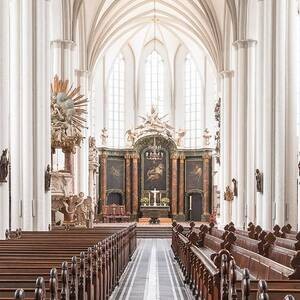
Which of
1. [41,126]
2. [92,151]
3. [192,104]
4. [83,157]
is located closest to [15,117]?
[41,126]

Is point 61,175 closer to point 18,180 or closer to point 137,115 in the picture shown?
point 18,180

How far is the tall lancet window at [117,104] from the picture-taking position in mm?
40625

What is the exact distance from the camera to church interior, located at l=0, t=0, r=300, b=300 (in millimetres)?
8562

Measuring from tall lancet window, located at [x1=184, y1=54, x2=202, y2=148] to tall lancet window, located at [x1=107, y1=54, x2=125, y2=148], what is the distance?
155 inches

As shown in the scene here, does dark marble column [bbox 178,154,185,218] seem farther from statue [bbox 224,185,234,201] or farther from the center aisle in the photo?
the center aisle

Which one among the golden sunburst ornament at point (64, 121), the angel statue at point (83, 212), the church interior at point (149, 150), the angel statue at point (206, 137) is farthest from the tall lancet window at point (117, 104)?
the golden sunburst ornament at point (64, 121)

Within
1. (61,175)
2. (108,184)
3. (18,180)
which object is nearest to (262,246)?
(18,180)

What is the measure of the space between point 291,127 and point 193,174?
22.9 m

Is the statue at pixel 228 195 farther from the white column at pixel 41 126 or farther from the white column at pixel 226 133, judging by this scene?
the white column at pixel 41 126

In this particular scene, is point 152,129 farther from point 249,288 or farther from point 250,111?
point 249,288

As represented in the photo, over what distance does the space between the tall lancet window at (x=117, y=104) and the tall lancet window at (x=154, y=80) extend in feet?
5.23

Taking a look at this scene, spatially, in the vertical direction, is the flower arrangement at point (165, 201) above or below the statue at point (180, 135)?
below

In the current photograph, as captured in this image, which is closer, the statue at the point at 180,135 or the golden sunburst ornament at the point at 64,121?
the golden sunburst ornament at the point at 64,121

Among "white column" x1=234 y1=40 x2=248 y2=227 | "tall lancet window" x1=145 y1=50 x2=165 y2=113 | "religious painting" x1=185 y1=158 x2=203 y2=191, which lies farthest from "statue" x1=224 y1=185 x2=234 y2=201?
"tall lancet window" x1=145 y1=50 x2=165 y2=113
